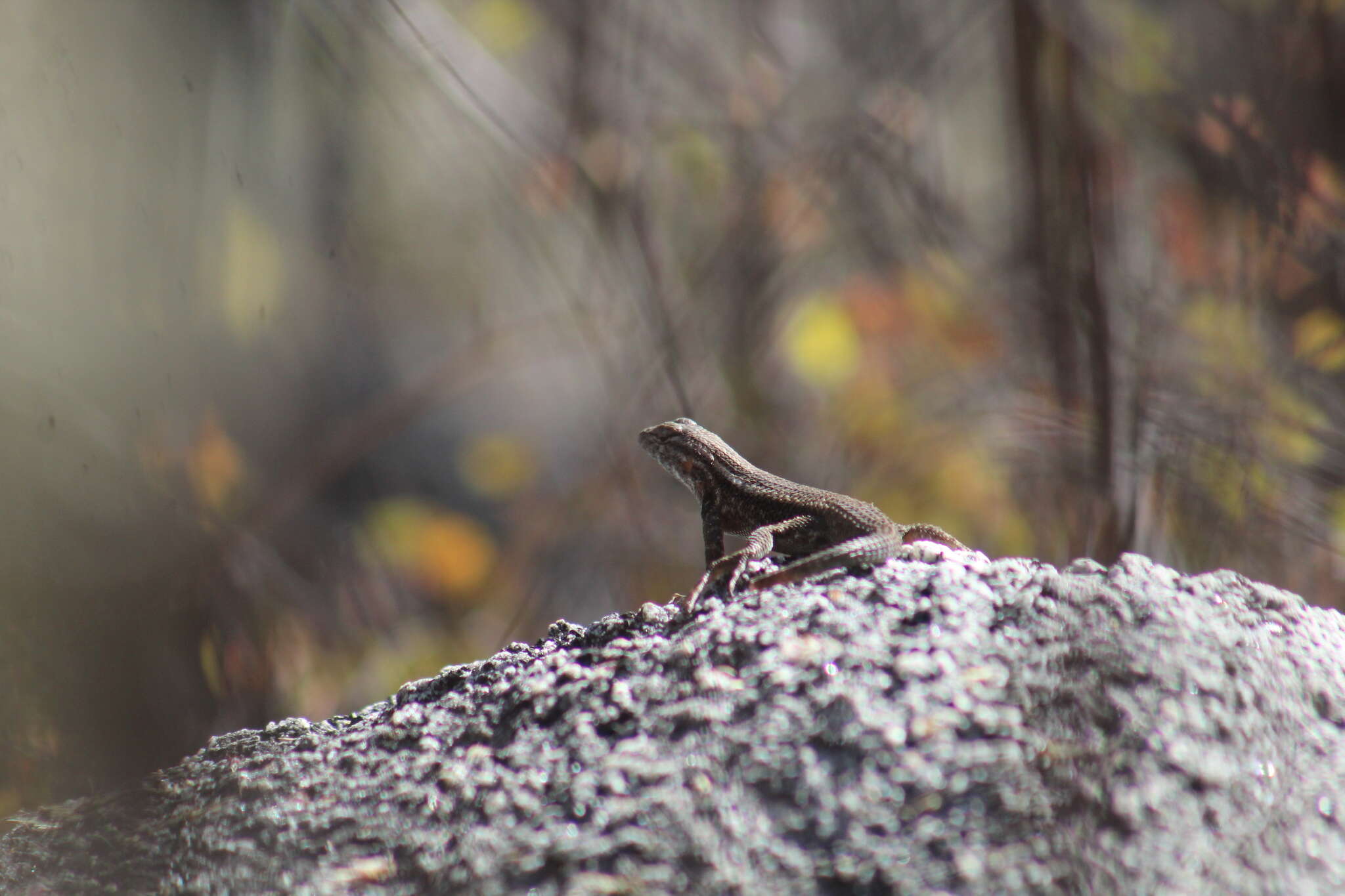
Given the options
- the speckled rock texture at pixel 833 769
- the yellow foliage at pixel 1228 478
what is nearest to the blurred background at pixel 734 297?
the yellow foliage at pixel 1228 478

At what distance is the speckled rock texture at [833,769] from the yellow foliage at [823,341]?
2.80 meters

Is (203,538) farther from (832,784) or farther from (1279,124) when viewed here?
(1279,124)

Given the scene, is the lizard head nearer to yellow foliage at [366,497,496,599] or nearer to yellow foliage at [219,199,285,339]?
yellow foliage at [219,199,285,339]

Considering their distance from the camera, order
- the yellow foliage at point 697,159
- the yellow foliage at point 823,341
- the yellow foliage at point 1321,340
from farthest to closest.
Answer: the yellow foliage at point 823,341 → the yellow foliage at point 697,159 → the yellow foliage at point 1321,340

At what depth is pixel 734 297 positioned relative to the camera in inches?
172

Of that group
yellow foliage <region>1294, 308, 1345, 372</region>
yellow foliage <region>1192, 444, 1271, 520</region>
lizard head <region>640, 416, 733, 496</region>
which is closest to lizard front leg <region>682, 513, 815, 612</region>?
lizard head <region>640, 416, 733, 496</region>

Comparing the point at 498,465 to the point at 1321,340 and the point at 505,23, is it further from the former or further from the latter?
the point at 1321,340

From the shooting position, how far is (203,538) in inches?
79.6

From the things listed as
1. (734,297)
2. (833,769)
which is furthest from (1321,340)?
(833,769)

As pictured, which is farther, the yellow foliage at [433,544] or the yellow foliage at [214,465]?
the yellow foliage at [433,544]

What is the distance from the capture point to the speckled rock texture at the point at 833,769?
124 centimetres

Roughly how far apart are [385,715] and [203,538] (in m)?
0.58

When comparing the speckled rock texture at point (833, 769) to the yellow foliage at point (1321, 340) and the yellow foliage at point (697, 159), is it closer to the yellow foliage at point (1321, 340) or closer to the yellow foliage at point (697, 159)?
the yellow foliage at point (1321, 340)

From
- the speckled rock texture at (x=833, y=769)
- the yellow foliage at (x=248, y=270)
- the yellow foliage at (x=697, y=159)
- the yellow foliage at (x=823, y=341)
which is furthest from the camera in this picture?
the yellow foliage at (x=823, y=341)
